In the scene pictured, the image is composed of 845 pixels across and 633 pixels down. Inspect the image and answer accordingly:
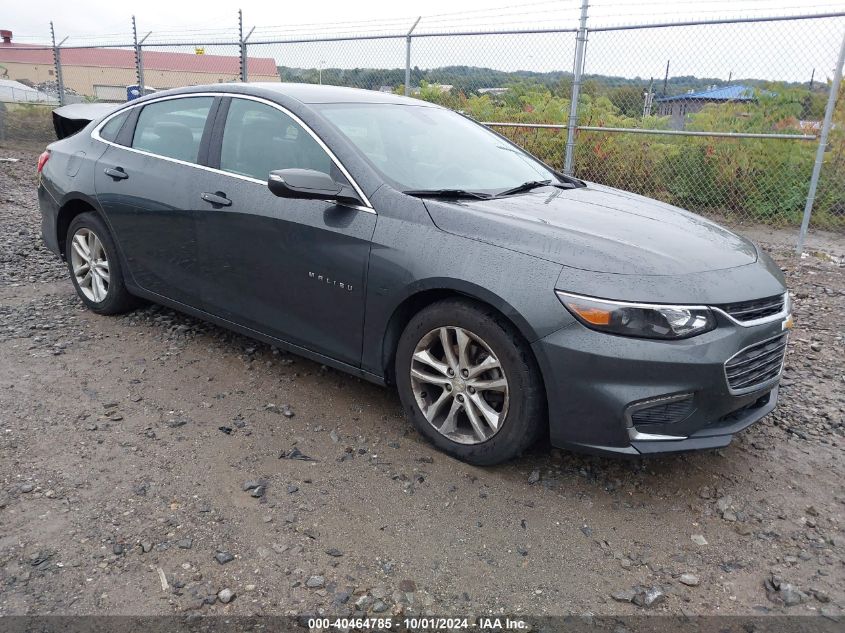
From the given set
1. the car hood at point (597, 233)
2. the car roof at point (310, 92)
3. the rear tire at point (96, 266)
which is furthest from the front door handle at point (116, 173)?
the car hood at point (597, 233)

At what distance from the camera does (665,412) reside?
2.72 m

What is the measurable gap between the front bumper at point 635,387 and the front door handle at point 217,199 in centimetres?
194

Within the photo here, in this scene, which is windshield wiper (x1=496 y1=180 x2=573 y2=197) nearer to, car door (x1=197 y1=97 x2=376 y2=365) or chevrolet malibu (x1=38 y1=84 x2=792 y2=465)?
chevrolet malibu (x1=38 y1=84 x2=792 y2=465)

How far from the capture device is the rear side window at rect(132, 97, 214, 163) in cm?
408

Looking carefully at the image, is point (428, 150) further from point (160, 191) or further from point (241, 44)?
point (241, 44)

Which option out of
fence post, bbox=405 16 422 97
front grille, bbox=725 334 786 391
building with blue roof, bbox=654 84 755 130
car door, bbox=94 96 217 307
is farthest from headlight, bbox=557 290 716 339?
fence post, bbox=405 16 422 97

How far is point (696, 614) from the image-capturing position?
2322 millimetres

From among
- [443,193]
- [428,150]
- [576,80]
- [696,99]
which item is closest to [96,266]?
[428,150]

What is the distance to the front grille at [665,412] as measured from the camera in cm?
270

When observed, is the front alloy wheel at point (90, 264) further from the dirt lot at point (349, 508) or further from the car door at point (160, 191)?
the dirt lot at point (349, 508)

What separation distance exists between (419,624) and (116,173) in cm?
345

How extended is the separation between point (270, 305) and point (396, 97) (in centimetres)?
156

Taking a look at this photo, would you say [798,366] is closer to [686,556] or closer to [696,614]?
[686,556]

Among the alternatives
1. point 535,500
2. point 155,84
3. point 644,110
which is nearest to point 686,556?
point 535,500
